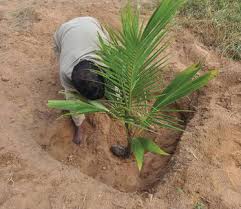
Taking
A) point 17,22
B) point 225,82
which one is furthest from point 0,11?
point 225,82

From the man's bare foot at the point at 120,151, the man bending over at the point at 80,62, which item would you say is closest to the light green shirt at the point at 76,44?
the man bending over at the point at 80,62

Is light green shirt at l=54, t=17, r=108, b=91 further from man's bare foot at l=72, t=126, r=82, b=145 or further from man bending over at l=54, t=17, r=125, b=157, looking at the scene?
man's bare foot at l=72, t=126, r=82, b=145

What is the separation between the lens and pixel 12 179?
9.94 ft

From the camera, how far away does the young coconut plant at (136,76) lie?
2418 mm

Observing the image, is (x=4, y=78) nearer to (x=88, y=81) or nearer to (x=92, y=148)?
(x=92, y=148)

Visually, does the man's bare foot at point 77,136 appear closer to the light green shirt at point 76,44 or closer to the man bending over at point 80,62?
the man bending over at point 80,62

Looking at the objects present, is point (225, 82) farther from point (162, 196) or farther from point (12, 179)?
point (12, 179)

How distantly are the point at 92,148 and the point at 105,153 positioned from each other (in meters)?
0.13

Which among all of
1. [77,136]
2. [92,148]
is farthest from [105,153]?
[77,136]

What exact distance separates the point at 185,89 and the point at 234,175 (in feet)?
2.61

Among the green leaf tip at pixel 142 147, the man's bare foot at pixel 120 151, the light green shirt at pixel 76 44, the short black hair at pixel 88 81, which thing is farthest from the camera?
the man's bare foot at pixel 120 151

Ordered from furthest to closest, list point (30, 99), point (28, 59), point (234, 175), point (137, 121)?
point (28, 59) < point (30, 99) < point (234, 175) < point (137, 121)

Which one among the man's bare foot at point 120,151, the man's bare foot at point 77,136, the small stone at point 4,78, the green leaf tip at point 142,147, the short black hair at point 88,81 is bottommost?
the small stone at point 4,78

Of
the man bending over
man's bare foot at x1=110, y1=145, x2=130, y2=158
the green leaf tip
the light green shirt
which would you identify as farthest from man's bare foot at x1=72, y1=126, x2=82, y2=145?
the green leaf tip
